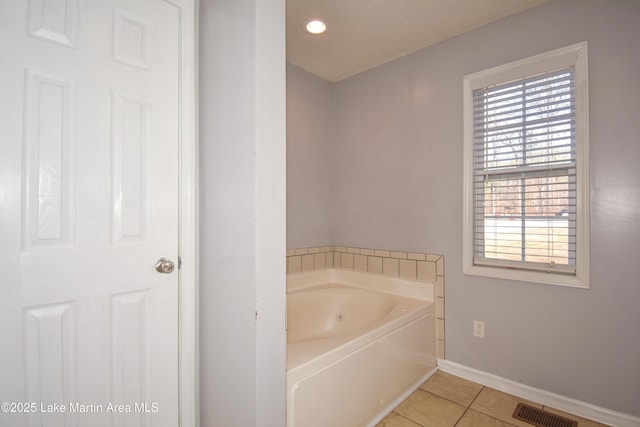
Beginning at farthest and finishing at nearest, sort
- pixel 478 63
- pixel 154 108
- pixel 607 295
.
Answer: pixel 478 63 < pixel 607 295 < pixel 154 108

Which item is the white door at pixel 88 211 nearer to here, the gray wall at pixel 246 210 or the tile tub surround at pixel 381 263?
the gray wall at pixel 246 210

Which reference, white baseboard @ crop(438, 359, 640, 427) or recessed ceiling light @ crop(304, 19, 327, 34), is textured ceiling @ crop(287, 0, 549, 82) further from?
white baseboard @ crop(438, 359, 640, 427)

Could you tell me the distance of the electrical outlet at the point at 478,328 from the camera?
81.2 inches

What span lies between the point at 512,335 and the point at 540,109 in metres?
1.43

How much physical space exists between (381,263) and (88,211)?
2063 millimetres

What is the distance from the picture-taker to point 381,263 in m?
2.59

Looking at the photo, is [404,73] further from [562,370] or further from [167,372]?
[167,372]

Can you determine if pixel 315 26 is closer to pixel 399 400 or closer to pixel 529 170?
pixel 529 170

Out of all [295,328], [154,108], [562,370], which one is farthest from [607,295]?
[154,108]

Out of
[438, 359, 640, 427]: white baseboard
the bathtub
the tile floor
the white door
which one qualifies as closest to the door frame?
the white door

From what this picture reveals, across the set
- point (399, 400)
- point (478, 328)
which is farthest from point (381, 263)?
point (399, 400)

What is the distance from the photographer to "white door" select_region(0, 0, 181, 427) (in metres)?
0.99

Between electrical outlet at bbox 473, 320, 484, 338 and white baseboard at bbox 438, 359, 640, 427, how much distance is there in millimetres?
244

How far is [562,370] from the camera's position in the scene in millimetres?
1779
